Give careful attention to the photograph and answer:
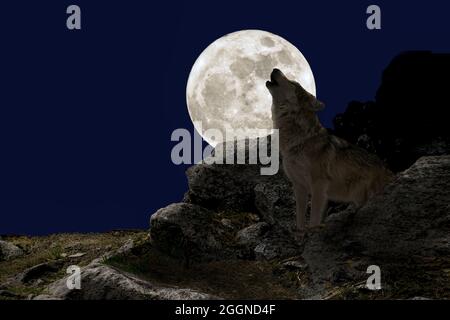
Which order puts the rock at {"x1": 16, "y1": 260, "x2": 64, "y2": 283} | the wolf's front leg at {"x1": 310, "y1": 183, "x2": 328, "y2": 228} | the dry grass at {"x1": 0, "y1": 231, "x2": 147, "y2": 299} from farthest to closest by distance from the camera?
the rock at {"x1": 16, "y1": 260, "x2": 64, "y2": 283} → the dry grass at {"x1": 0, "y1": 231, "x2": 147, "y2": 299} → the wolf's front leg at {"x1": 310, "y1": 183, "x2": 328, "y2": 228}

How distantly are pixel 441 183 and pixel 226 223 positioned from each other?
208 inches

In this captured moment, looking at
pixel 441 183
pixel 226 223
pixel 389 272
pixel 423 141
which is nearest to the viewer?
pixel 389 272

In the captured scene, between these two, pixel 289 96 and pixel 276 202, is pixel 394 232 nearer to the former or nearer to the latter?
pixel 289 96

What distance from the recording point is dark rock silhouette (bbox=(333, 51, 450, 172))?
58.5ft

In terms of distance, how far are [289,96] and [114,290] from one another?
5.26 meters

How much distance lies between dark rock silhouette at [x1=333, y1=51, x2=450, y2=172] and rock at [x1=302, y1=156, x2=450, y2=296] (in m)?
5.61

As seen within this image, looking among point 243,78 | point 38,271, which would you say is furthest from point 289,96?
point 38,271

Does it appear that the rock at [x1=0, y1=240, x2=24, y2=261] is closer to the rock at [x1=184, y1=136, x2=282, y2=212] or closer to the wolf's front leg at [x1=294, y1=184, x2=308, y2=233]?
the rock at [x1=184, y1=136, x2=282, y2=212]

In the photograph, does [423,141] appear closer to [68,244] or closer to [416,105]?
[416,105]

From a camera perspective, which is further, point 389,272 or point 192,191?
point 192,191

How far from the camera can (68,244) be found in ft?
63.5

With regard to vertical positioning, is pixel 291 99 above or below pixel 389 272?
above

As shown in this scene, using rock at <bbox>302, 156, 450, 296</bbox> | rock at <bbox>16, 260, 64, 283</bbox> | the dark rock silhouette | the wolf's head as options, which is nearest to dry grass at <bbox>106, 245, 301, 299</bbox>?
rock at <bbox>302, 156, 450, 296</bbox>
